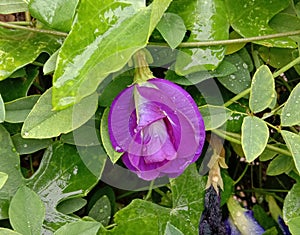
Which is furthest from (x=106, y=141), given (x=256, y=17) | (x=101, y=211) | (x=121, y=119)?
(x=256, y=17)

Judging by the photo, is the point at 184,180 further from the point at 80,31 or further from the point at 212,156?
the point at 80,31

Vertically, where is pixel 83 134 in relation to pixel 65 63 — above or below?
below

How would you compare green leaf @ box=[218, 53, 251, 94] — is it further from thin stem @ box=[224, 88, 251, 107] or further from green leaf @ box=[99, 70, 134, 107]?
green leaf @ box=[99, 70, 134, 107]

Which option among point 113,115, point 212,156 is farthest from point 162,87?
point 212,156

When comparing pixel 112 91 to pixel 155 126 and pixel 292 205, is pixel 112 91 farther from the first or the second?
pixel 292 205

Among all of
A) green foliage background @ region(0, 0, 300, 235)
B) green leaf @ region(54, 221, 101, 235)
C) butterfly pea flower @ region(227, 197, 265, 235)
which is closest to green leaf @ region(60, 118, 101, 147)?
green foliage background @ region(0, 0, 300, 235)

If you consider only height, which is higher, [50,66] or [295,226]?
[50,66]

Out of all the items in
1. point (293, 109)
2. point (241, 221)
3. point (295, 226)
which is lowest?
point (241, 221)

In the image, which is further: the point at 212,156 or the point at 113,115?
the point at 212,156
